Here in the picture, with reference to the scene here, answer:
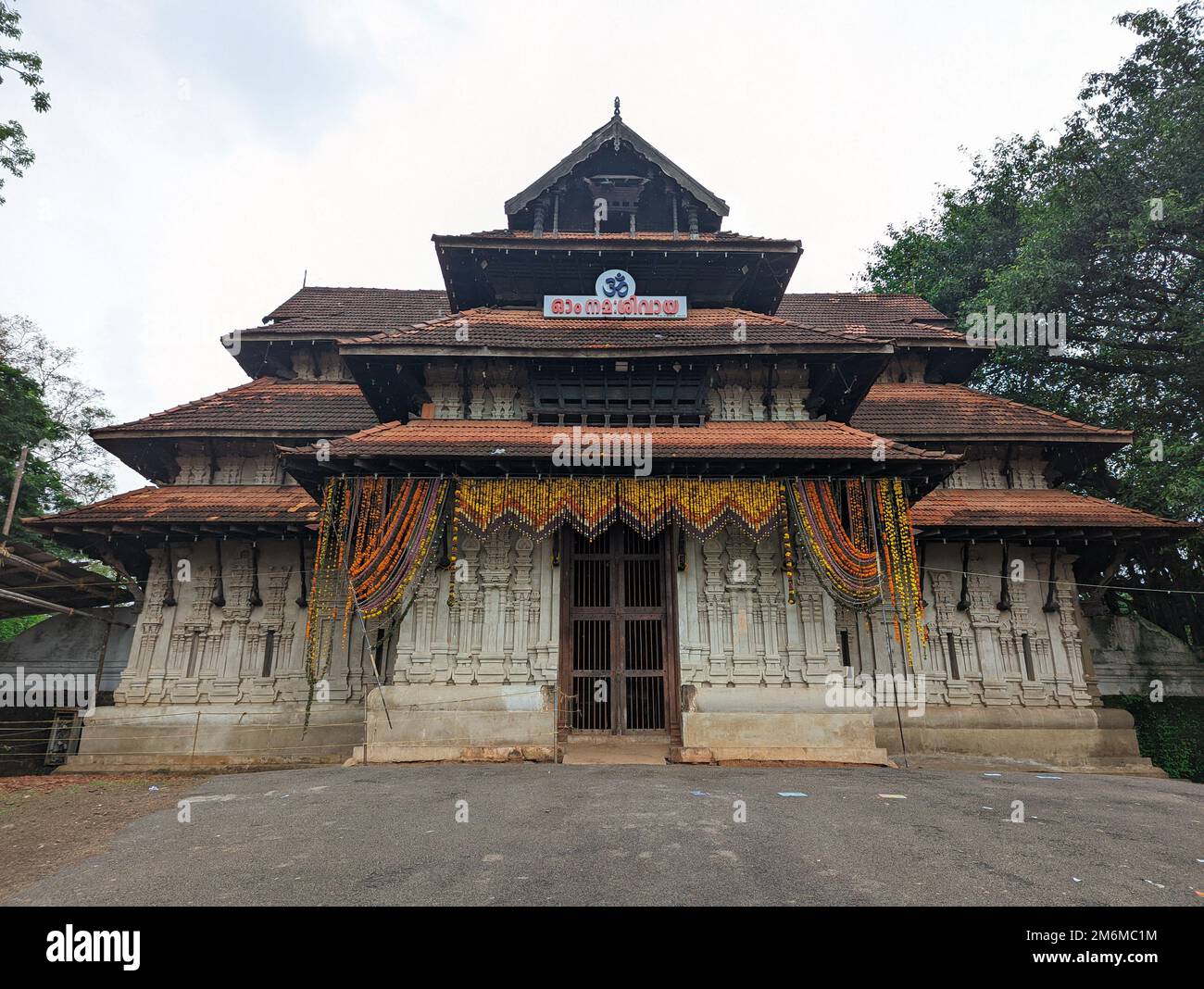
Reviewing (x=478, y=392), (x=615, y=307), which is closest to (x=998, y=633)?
(x=615, y=307)

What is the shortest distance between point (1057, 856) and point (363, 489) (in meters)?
10.8

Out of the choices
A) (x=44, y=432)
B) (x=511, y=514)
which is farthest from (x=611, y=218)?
(x=44, y=432)

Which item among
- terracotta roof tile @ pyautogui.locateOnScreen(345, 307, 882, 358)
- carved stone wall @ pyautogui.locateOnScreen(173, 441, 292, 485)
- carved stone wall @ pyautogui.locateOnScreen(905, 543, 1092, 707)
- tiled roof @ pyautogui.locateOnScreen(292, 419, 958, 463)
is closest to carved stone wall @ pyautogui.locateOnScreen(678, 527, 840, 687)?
tiled roof @ pyautogui.locateOnScreen(292, 419, 958, 463)

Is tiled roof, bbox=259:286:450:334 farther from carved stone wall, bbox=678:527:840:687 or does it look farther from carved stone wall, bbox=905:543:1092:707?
carved stone wall, bbox=905:543:1092:707

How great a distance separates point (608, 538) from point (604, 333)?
431 centimetres

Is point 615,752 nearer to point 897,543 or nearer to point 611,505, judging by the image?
point 611,505

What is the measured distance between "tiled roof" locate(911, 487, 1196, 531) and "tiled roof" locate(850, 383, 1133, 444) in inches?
51.2

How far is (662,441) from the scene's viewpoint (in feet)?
39.4

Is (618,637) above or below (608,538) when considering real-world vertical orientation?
below

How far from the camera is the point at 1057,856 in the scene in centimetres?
555

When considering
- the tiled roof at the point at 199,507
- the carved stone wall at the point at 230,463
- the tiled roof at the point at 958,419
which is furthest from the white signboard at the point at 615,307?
the carved stone wall at the point at 230,463

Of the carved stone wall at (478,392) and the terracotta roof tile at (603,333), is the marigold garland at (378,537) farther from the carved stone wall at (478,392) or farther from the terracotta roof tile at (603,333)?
the terracotta roof tile at (603,333)
